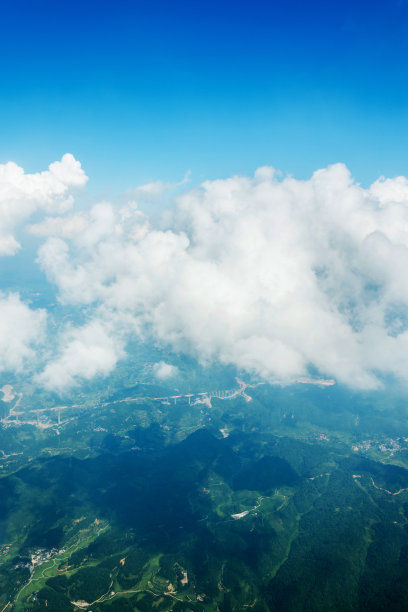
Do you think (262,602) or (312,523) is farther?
(312,523)

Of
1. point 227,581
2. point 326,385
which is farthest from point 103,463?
point 326,385

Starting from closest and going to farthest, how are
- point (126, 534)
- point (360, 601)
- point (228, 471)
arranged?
point (360, 601) → point (126, 534) → point (228, 471)

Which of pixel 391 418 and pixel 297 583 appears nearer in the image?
pixel 297 583

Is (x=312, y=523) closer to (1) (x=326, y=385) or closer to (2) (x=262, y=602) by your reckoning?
(2) (x=262, y=602)

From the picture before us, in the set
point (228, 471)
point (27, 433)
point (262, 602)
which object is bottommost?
point (262, 602)

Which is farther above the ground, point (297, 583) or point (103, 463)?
point (103, 463)

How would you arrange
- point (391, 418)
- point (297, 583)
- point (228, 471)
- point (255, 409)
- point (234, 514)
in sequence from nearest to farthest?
point (297, 583)
point (234, 514)
point (228, 471)
point (391, 418)
point (255, 409)

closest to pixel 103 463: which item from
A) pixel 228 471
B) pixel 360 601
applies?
pixel 228 471

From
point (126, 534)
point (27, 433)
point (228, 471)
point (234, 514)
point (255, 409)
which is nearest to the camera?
point (126, 534)

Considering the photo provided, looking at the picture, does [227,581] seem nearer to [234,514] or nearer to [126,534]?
[234,514]
